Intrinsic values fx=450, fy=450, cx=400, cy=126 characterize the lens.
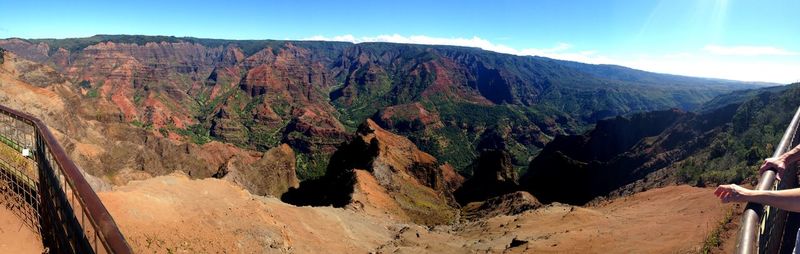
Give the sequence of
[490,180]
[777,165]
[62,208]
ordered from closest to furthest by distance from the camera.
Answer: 1. [777,165]
2. [62,208]
3. [490,180]

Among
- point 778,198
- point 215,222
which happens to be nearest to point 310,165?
point 215,222

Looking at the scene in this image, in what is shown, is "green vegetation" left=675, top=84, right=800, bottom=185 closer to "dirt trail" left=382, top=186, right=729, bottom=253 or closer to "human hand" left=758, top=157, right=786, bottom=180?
"dirt trail" left=382, top=186, right=729, bottom=253

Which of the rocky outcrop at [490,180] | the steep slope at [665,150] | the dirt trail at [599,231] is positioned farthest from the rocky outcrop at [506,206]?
the rocky outcrop at [490,180]

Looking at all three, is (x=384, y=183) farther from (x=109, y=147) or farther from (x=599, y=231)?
(x=599, y=231)

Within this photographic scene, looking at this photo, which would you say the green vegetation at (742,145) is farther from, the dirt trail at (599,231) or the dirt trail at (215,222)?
the dirt trail at (215,222)

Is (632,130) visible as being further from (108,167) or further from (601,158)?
(108,167)

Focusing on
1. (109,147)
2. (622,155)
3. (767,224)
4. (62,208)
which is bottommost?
(622,155)

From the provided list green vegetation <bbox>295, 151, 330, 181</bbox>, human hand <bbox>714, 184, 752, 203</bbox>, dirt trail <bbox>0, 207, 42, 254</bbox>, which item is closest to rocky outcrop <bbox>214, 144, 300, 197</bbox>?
green vegetation <bbox>295, 151, 330, 181</bbox>
